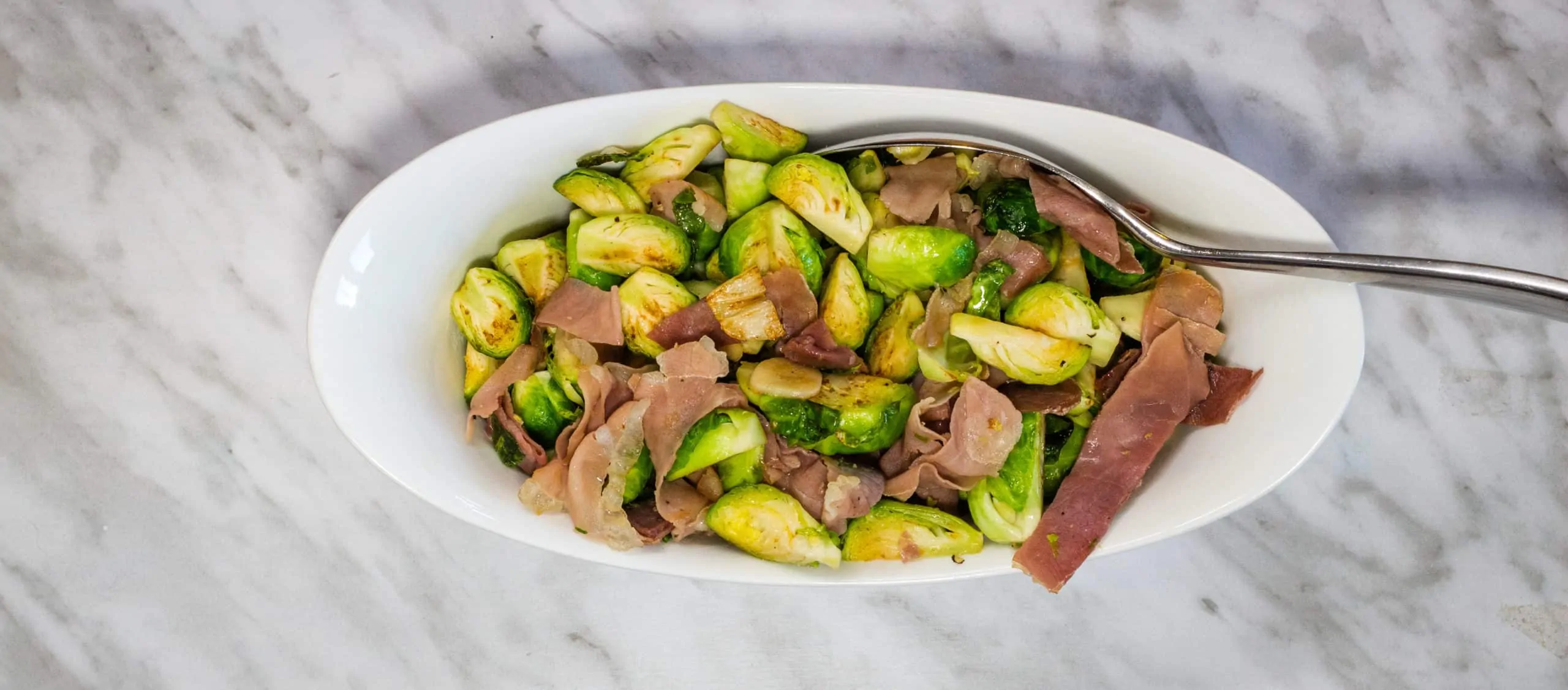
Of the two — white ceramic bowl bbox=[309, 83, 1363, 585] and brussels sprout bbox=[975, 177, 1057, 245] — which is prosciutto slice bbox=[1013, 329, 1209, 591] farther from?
brussels sprout bbox=[975, 177, 1057, 245]

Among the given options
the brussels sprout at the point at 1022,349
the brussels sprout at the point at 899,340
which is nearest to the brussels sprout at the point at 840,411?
the brussels sprout at the point at 899,340

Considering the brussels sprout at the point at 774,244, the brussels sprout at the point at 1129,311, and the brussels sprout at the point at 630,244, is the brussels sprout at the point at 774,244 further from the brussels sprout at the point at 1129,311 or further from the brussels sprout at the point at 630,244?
the brussels sprout at the point at 1129,311

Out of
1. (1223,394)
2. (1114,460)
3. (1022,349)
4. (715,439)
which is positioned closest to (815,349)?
(715,439)

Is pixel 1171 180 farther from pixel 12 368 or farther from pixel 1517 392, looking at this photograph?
pixel 12 368

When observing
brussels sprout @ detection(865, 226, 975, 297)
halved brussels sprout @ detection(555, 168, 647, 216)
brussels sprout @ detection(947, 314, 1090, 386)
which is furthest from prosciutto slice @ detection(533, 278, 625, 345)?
brussels sprout @ detection(947, 314, 1090, 386)

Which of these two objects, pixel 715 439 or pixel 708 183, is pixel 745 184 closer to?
pixel 708 183
